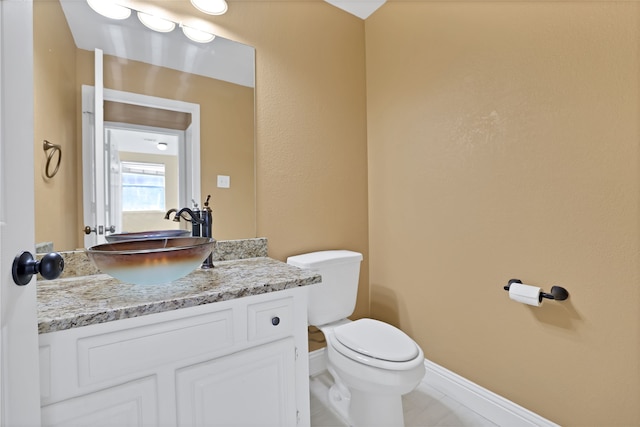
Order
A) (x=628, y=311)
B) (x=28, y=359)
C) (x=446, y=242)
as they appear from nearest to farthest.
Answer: (x=28, y=359), (x=628, y=311), (x=446, y=242)

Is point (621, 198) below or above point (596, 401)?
above

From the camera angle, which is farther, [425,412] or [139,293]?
[425,412]

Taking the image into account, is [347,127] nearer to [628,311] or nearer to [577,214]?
[577,214]

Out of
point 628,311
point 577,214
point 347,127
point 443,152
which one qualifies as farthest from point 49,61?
point 628,311

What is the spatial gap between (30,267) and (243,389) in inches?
28.2

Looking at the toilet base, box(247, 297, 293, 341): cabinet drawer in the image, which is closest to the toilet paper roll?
the toilet base

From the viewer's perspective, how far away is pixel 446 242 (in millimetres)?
1668

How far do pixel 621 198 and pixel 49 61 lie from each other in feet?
7.45

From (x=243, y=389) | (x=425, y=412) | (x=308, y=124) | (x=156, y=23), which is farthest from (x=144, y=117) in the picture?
(x=425, y=412)

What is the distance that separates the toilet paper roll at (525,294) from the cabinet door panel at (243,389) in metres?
1.01

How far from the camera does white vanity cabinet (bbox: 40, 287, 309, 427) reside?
745 millimetres

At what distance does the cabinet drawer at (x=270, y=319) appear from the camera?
1.00 meters

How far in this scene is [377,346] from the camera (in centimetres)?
131

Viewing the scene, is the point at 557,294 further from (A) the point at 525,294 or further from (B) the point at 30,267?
(B) the point at 30,267
